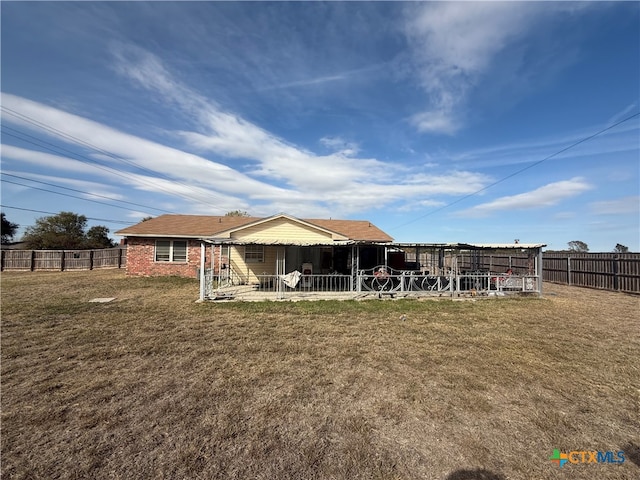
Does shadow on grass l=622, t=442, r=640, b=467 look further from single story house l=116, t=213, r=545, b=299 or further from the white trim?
the white trim

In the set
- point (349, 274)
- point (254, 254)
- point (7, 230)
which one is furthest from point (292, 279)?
point (7, 230)

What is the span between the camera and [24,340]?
663 centimetres

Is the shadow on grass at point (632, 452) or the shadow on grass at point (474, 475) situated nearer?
the shadow on grass at point (474, 475)

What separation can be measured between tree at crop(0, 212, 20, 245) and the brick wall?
3434cm

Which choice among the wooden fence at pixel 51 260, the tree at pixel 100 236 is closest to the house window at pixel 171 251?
the wooden fence at pixel 51 260

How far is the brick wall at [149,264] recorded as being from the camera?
1920 centimetres

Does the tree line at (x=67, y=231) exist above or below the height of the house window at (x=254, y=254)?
above

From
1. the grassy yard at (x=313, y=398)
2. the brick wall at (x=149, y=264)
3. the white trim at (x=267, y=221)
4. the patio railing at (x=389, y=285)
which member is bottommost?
the grassy yard at (x=313, y=398)

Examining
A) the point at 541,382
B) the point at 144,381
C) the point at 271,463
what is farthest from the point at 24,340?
the point at 541,382

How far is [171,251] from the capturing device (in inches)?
774

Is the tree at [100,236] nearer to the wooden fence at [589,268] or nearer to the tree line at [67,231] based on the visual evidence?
the tree line at [67,231]

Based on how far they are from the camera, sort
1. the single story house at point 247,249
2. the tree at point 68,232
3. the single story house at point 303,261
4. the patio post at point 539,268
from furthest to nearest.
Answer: the tree at point 68,232
the single story house at point 247,249
the patio post at point 539,268
the single story house at point 303,261

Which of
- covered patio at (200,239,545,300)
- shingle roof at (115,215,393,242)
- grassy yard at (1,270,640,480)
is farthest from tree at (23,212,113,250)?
grassy yard at (1,270,640,480)

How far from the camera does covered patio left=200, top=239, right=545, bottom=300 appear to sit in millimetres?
13055
